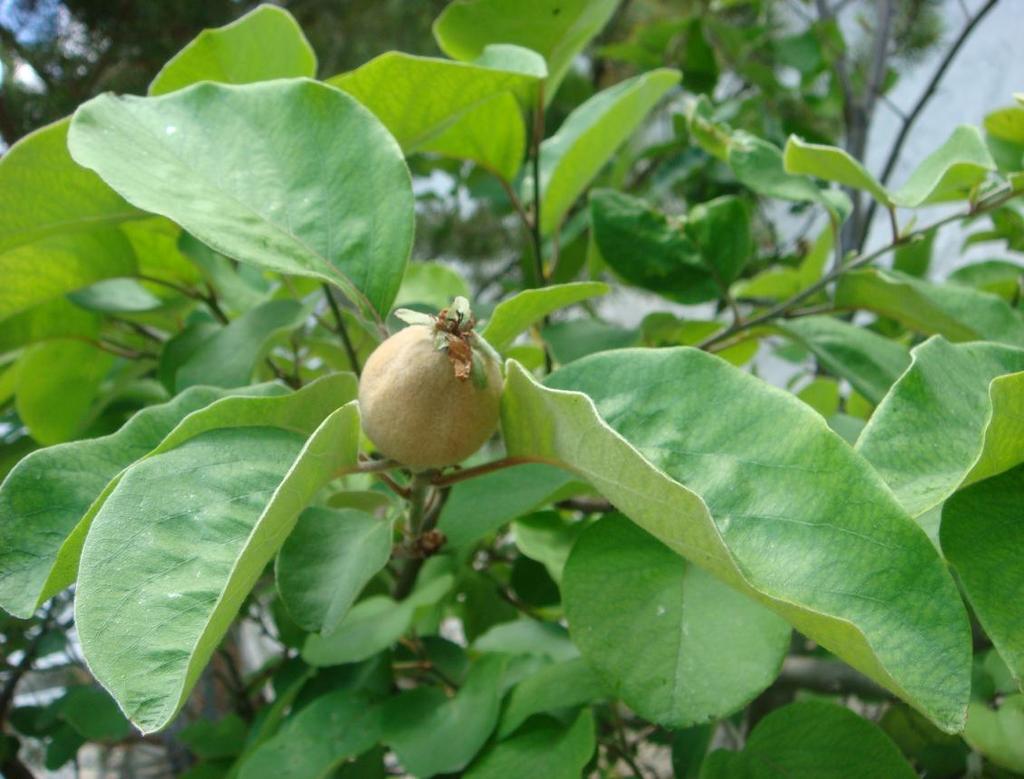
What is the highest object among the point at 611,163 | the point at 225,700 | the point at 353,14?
the point at 353,14

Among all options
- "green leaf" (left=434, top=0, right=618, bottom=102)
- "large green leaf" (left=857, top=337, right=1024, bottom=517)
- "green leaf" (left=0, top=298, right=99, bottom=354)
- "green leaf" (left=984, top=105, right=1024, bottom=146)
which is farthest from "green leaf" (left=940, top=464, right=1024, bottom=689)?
"green leaf" (left=0, top=298, right=99, bottom=354)

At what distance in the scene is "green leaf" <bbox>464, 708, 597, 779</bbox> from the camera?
1.35 ft

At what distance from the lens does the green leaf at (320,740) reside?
18.1 inches

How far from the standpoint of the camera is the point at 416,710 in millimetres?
499

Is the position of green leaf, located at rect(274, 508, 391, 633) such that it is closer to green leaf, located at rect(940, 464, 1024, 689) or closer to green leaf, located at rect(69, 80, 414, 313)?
green leaf, located at rect(69, 80, 414, 313)

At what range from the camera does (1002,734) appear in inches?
16.5

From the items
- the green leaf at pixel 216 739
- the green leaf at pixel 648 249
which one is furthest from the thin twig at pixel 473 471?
the green leaf at pixel 216 739

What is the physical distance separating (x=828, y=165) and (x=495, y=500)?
224 mm

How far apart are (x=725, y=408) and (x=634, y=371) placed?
0.04 m

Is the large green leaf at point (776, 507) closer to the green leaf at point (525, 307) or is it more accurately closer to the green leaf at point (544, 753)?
the green leaf at point (525, 307)

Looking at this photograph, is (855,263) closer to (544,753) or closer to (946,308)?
(946,308)

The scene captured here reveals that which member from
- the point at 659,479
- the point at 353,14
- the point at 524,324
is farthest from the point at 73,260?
the point at 353,14

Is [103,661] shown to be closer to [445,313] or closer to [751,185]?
[445,313]

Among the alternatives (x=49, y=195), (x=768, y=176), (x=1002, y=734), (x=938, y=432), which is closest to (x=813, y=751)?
(x=1002, y=734)
